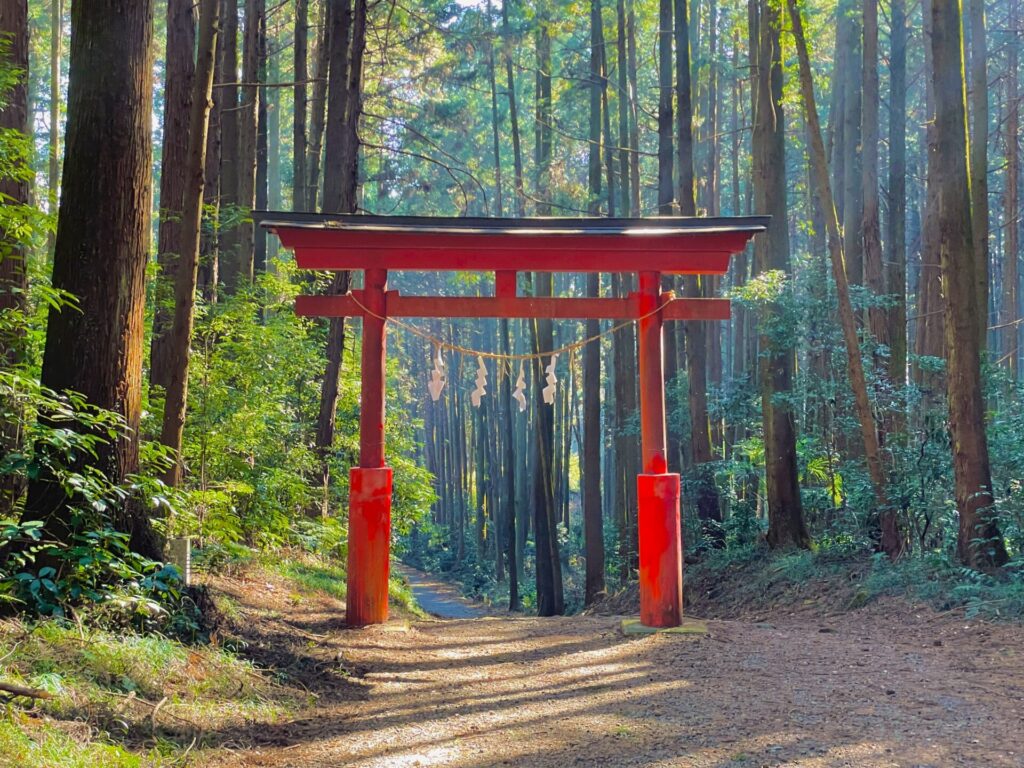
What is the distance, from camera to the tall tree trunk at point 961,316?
822 cm

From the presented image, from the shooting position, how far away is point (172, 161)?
844 cm

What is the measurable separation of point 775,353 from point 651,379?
16.1 feet

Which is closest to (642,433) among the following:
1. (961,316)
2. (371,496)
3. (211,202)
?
(371,496)

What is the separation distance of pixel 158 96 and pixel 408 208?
8997mm

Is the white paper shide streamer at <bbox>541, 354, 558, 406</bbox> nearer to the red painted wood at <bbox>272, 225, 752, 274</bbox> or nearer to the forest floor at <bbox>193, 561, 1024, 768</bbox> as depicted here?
the red painted wood at <bbox>272, 225, 752, 274</bbox>

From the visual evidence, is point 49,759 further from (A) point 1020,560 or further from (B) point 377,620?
(A) point 1020,560

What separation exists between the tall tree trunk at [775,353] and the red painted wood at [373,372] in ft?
19.4

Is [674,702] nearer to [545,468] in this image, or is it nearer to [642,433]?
[642,433]

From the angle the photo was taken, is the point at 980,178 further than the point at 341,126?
Yes

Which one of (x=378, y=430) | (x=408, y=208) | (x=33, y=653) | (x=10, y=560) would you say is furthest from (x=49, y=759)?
(x=408, y=208)

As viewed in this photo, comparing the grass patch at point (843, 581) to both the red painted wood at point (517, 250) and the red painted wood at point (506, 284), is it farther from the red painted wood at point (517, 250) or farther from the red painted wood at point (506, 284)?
the red painted wood at point (506, 284)

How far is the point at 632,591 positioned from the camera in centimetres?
1484

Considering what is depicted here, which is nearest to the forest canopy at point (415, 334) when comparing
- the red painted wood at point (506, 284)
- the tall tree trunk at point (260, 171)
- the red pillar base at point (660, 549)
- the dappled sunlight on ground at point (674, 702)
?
the tall tree trunk at point (260, 171)

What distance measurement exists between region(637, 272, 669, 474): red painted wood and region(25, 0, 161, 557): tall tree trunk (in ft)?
13.1
